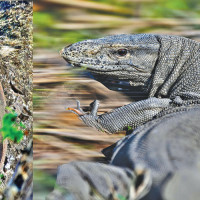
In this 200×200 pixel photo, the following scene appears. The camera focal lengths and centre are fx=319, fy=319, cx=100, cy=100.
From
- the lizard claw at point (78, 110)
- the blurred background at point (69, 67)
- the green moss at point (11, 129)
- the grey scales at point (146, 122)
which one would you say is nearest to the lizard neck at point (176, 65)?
the grey scales at point (146, 122)

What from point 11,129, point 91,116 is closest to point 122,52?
point 91,116

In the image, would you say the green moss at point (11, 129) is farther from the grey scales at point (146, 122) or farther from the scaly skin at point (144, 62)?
the scaly skin at point (144, 62)

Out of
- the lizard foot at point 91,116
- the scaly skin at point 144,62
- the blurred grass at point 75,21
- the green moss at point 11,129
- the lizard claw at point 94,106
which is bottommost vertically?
the green moss at point 11,129

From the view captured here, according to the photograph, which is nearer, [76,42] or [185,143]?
[185,143]

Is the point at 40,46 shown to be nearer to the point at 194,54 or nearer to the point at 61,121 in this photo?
the point at 61,121

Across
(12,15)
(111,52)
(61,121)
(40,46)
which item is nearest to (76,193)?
(61,121)

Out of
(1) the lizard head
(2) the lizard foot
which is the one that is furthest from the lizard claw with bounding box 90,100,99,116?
(1) the lizard head

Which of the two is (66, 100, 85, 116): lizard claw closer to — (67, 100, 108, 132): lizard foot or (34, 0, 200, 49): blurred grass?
(67, 100, 108, 132): lizard foot
